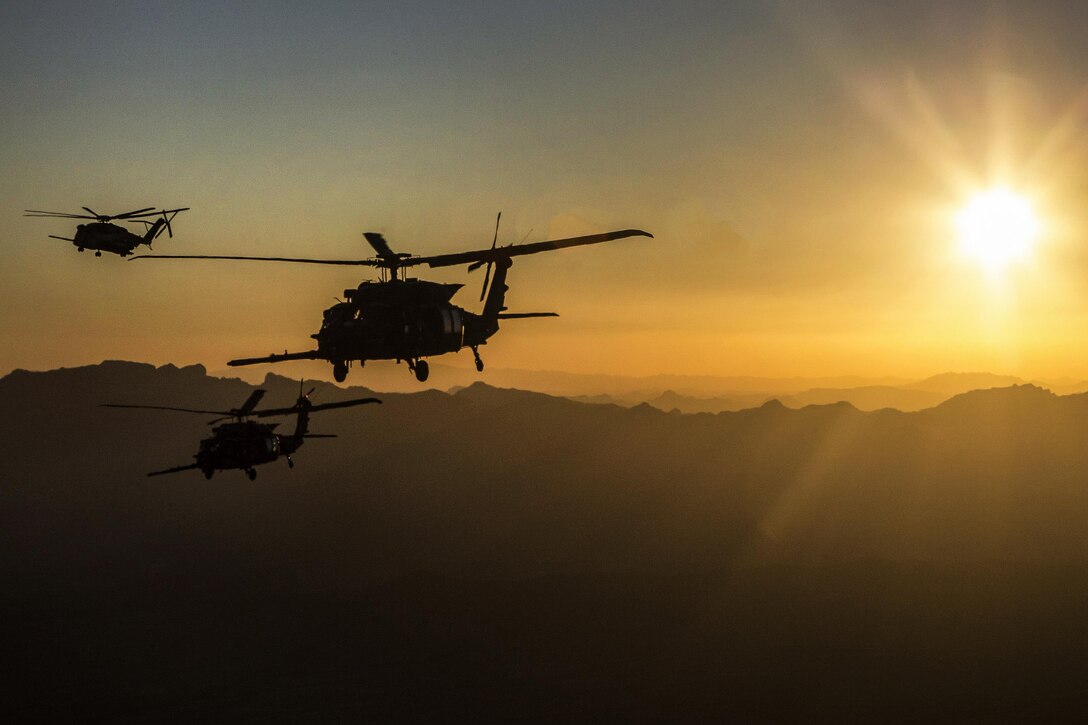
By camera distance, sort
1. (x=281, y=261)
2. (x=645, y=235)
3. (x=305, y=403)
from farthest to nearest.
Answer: (x=305, y=403) → (x=281, y=261) → (x=645, y=235)

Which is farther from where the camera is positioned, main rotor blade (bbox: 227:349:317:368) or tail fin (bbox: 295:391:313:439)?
tail fin (bbox: 295:391:313:439)

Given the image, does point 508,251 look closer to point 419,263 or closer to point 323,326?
point 419,263

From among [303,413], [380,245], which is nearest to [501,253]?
[380,245]

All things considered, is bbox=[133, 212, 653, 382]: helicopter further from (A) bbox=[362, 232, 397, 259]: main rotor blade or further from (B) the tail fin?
(B) the tail fin

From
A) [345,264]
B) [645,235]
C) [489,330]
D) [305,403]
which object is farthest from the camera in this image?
[305,403]

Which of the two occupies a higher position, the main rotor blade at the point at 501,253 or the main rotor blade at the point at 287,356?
the main rotor blade at the point at 501,253

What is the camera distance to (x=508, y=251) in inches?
1905

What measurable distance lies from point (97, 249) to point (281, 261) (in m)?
29.6

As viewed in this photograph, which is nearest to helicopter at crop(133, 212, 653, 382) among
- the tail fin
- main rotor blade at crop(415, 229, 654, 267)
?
main rotor blade at crop(415, 229, 654, 267)

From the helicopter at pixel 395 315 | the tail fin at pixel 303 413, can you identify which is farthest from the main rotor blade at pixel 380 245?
the tail fin at pixel 303 413

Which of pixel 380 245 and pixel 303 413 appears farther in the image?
pixel 303 413

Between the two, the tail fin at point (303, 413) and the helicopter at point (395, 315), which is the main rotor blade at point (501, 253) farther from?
the tail fin at point (303, 413)

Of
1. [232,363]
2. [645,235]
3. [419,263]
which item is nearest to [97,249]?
[232,363]

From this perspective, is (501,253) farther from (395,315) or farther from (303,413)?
(303,413)
